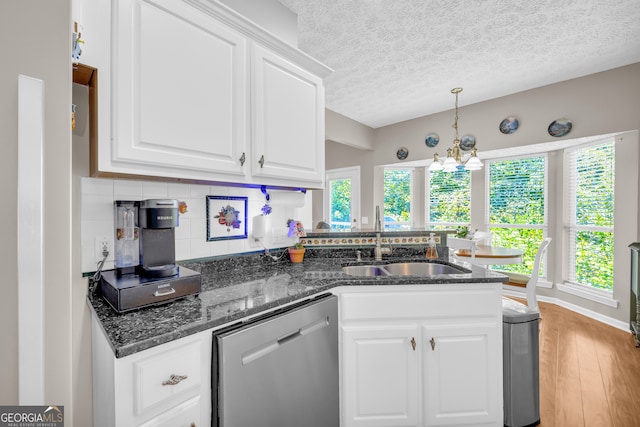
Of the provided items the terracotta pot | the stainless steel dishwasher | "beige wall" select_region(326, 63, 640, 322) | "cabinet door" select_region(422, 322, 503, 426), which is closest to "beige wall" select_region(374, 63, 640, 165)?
"beige wall" select_region(326, 63, 640, 322)

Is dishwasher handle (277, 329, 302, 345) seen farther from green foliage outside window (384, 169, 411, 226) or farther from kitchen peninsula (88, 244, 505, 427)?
green foliage outside window (384, 169, 411, 226)

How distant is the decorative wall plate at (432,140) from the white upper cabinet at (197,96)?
327 centimetres

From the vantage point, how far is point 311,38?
254 cm

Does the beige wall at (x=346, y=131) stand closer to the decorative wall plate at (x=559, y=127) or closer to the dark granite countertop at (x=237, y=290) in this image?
the decorative wall plate at (x=559, y=127)

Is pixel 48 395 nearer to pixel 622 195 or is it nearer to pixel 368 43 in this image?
pixel 368 43

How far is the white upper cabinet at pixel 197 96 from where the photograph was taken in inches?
42.3

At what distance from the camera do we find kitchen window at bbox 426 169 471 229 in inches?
184

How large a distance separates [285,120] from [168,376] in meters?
1.32

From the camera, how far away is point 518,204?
4176mm

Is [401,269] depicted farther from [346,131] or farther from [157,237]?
[346,131]

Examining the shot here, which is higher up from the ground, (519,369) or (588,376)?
(519,369)

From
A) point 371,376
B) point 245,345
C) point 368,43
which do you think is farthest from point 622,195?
point 245,345

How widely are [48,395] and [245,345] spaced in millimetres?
503

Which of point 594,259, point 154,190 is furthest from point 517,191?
point 154,190
